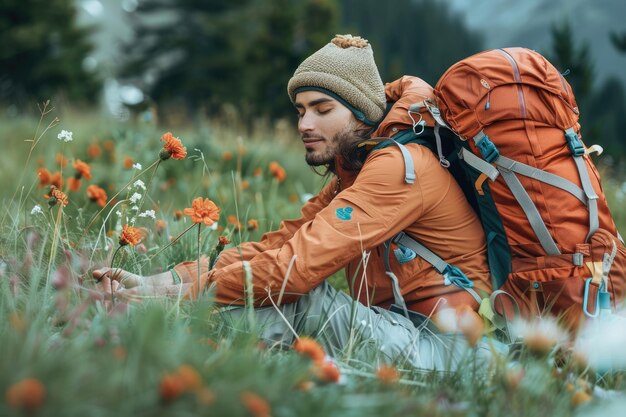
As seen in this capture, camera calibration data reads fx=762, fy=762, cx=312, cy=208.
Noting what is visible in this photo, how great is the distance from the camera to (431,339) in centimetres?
284

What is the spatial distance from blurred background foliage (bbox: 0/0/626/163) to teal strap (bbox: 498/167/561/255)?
10952 millimetres

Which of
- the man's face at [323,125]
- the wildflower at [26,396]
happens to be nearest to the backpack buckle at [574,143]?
the man's face at [323,125]

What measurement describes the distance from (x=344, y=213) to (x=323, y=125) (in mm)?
659

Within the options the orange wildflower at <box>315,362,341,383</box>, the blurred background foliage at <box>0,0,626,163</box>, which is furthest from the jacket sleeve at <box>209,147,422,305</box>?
the blurred background foliage at <box>0,0,626,163</box>

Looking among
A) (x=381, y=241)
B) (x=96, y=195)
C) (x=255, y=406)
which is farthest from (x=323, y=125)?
(x=255, y=406)

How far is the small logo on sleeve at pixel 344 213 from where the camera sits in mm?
2742

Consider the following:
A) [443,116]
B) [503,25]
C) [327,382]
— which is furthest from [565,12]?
[327,382]

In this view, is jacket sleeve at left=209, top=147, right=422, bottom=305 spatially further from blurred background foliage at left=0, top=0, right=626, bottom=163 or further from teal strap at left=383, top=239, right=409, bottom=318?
blurred background foliage at left=0, top=0, right=626, bottom=163

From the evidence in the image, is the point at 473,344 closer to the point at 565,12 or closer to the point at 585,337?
the point at 585,337

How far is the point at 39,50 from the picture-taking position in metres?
20.4

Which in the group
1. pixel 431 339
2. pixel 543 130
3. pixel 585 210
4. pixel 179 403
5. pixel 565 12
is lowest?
pixel 179 403

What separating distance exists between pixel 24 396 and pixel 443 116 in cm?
211

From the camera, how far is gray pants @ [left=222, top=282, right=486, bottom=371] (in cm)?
271

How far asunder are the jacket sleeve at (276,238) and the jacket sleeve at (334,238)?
437mm
